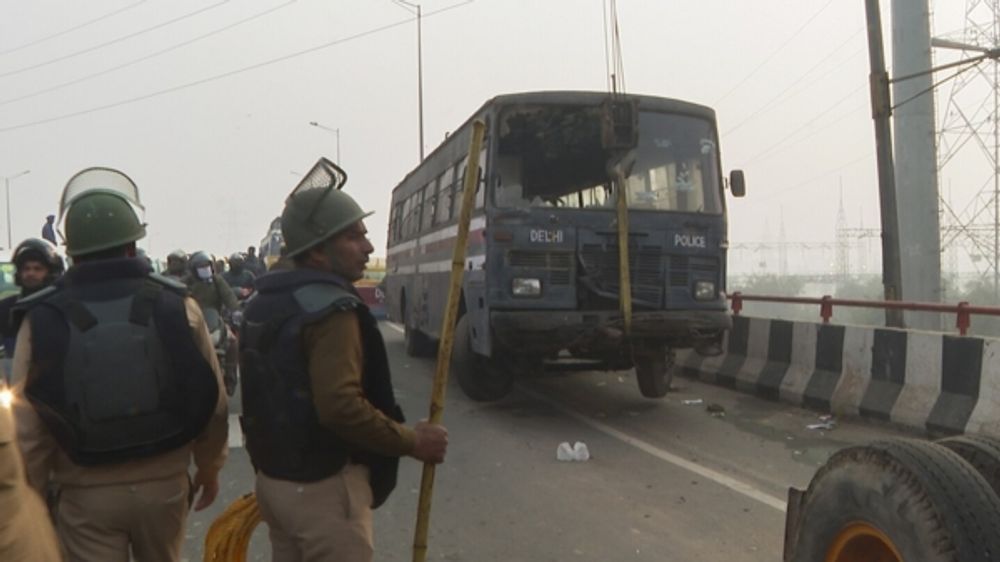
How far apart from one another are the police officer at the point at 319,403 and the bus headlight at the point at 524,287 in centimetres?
535

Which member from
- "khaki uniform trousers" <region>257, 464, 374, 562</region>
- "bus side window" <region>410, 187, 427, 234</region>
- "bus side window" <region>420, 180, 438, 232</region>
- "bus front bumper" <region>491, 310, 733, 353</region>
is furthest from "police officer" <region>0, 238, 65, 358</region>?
"bus side window" <region>410, 187, 427, 234</region>

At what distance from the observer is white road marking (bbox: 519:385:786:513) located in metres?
5.41

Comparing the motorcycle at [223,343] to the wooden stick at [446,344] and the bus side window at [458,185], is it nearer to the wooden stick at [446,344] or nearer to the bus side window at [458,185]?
the bus side window at [458,185]

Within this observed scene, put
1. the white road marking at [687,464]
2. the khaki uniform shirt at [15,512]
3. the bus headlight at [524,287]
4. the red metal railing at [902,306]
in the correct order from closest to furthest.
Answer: the khaki uniform shirt at [15,512] → the white road marking at [687,464] → the red metal railing at [902,306] → the bus headlight at [524,287]

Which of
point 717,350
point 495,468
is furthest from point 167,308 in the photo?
point 717,350

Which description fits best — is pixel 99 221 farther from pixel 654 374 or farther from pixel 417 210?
pixel 417 210

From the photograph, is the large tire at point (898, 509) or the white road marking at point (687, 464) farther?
the white road marking at point (687, 464)

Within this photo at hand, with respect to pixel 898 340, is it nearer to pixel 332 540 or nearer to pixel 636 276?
pixel 636 276

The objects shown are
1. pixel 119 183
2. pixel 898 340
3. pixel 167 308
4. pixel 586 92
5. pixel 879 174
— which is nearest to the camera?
pixel 167 308

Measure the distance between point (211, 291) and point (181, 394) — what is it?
6.80 meters

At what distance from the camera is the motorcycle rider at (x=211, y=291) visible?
8836 mm

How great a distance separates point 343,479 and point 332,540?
0.17m

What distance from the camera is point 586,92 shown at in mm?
8211

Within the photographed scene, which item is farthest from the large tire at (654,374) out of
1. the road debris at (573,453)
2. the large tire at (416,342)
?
the large tire at (416,342)
